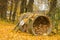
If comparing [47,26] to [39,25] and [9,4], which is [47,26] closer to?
[39,25]

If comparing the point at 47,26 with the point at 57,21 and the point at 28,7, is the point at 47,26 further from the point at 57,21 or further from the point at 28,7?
the point at 28,7

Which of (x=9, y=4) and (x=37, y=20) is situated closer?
(x=37, y=20)

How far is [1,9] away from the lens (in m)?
25.7

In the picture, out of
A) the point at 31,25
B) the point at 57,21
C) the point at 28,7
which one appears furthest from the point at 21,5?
the point at 31,25

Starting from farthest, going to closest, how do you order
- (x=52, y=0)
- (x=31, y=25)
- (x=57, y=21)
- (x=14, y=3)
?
1. (x=14, y=3)
2. (x=52, y=0)
3. (x=57, y=21)
4. (x=31, y=25)

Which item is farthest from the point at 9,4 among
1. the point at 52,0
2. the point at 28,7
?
the point at 52,0

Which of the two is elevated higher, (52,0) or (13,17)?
(52,0)

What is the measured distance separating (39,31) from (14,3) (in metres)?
10.2

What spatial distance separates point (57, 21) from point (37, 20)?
1.65m

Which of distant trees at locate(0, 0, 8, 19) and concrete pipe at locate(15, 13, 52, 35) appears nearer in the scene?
concrete pipe at locate(15, 13, 52, 35)

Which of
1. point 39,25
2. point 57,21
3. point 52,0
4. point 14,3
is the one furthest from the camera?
point 14,3

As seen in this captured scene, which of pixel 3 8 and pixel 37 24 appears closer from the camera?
pixel 37 24

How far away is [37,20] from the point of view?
14.6 m

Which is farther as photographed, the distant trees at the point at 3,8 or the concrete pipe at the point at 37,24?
the distant trees at the point at 3,8
